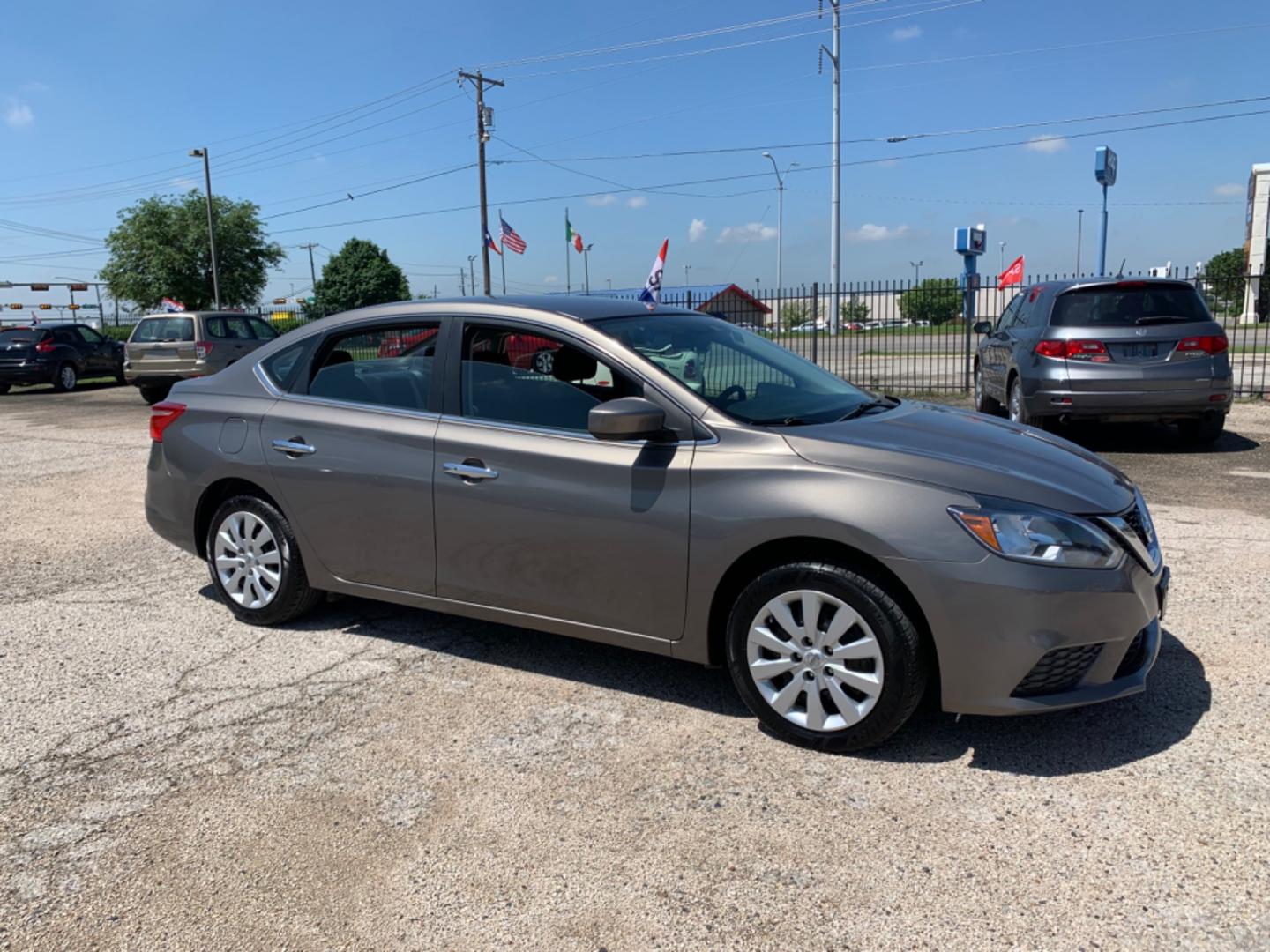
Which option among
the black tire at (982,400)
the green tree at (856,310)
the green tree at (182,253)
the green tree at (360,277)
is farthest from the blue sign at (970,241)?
the green tree at (360,277)

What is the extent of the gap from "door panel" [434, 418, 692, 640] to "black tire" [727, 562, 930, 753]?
288 millimetres

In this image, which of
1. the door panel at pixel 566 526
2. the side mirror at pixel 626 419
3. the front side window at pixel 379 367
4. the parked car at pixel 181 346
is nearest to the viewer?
the side mirror at pixel 626 419

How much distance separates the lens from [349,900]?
2654mm

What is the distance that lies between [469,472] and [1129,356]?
7.26m

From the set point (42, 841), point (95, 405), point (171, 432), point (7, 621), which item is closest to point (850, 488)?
point (42, 841)

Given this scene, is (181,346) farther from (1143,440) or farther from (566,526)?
(566,526)

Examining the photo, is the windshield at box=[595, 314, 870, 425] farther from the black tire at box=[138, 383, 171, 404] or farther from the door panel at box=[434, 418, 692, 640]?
the black tire at box=[138, 383, 171, 404]

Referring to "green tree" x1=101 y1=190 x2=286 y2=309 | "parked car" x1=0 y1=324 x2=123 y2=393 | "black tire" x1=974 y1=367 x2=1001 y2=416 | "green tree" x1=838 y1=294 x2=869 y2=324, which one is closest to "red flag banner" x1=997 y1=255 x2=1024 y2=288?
"green tree" x1=838 y1=294 x2=869 y2=324

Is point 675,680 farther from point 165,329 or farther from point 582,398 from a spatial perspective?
point 165,329

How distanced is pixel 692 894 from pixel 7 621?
4.24 meters

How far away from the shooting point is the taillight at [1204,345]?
8.84 meters

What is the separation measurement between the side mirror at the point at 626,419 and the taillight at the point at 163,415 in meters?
2.60

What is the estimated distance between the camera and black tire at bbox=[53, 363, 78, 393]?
22000 millimetres

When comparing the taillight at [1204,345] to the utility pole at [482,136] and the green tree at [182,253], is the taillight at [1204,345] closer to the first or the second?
the utility pole at [482,136]
